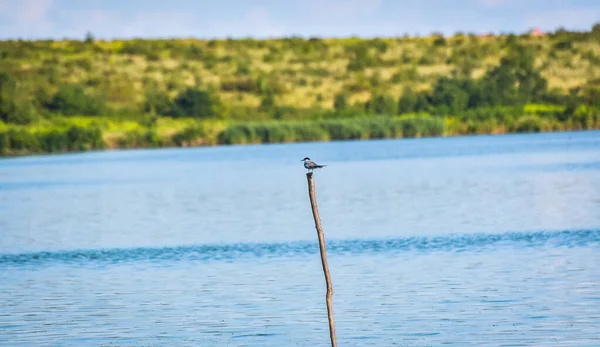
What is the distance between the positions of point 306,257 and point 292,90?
58.3 meters

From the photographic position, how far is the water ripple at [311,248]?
2491 centimetres

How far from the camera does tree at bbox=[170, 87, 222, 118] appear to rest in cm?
7425

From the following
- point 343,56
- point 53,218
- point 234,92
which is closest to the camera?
point 53,218

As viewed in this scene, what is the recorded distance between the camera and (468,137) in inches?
2692

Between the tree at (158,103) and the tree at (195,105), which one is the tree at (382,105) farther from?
the tree at (158,103)

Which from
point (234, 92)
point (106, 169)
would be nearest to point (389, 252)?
point (106, 169)

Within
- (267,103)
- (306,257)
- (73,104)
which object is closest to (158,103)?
(73,104)

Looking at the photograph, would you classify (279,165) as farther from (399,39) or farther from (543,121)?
(399,39)

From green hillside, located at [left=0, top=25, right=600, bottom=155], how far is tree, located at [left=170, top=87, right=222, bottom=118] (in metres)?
0.08

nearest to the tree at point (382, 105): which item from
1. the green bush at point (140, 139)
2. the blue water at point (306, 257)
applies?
the green bush at point (140, 139)

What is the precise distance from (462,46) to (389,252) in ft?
245

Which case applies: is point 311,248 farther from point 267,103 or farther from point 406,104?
point 267,103

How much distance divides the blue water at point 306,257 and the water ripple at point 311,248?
45 millimetres

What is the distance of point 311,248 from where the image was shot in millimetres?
25719
